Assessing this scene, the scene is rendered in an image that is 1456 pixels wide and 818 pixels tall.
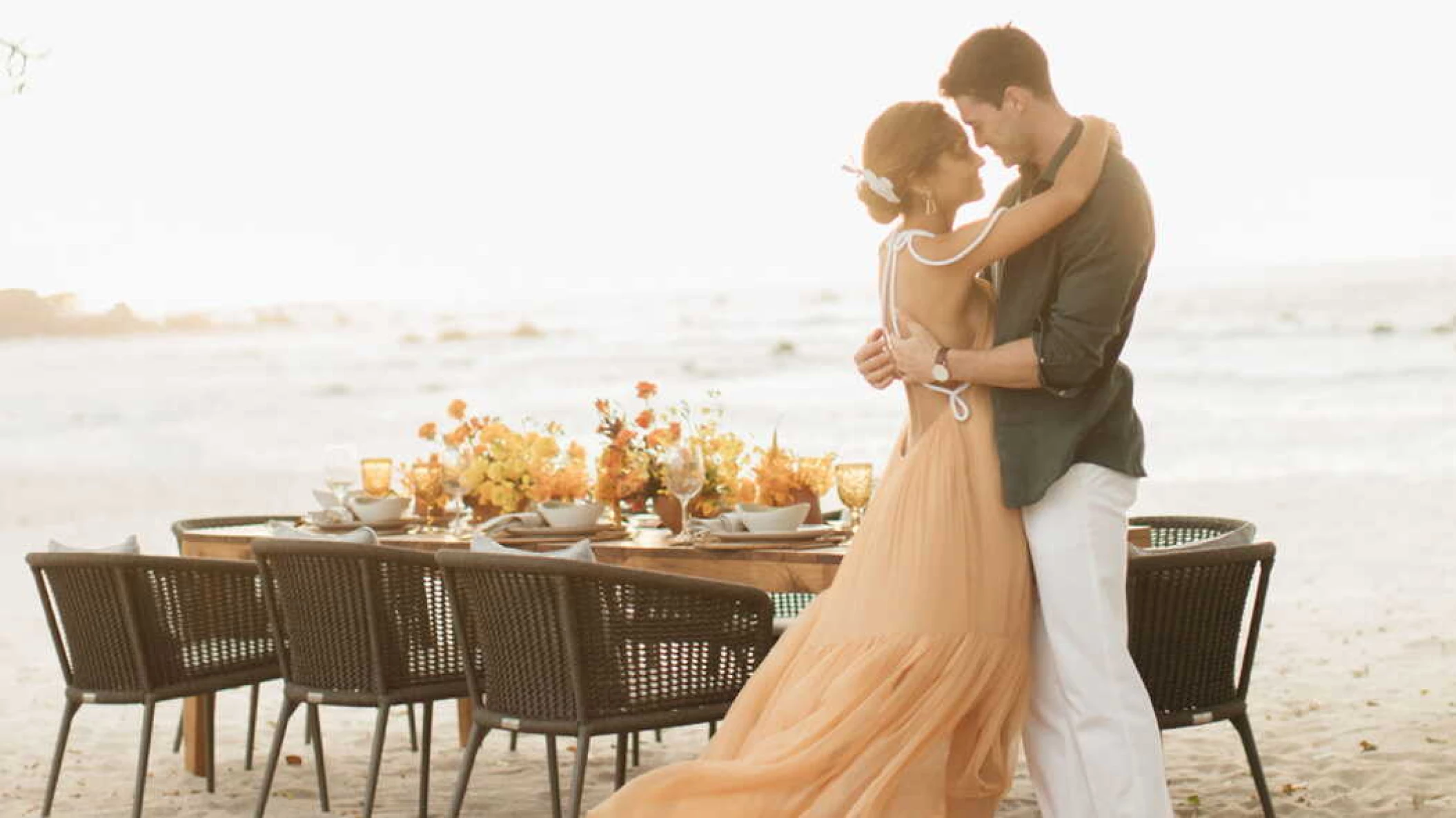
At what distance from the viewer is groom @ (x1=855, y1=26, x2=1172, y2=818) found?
315 centimetres

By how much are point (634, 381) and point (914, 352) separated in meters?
22.7

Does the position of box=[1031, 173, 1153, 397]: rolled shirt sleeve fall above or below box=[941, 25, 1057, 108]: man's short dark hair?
below

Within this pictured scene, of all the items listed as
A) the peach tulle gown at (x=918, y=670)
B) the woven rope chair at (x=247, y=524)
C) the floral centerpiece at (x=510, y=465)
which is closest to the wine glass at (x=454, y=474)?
the floral centerpiece at (x=510, y=465)

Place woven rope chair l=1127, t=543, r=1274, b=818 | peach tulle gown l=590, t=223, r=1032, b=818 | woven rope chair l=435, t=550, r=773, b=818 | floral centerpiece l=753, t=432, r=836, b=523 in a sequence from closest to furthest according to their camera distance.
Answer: peach tulle gown l=590, t=223, r=1032, b=818 → woven rope chair l=435, t=550, r=773, b=818 → woven rope chair l=1127, t=543, r=1274, b=818 → floral centerpiece l=753, t=432, r=836, b=523

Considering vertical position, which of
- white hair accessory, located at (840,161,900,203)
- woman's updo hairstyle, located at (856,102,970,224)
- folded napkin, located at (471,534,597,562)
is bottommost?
folded napkin, located at (471,534,597,562)

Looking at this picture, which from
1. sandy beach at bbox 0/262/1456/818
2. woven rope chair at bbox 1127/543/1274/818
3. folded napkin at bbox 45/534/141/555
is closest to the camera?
woven rope chair at bbox 1127/543/1274/818

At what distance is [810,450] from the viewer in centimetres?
2041

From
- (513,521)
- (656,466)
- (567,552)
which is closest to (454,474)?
(513,521)

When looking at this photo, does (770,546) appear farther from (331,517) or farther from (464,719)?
(464,719)

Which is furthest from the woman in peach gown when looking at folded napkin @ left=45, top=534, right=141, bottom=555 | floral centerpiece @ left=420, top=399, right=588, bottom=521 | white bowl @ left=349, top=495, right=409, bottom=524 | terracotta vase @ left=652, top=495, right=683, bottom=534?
white bowl @ left=349, top=495, right=409, bottom=524

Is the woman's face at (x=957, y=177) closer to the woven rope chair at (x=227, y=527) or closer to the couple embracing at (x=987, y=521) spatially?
the couple embracing at (x=987, y=521)

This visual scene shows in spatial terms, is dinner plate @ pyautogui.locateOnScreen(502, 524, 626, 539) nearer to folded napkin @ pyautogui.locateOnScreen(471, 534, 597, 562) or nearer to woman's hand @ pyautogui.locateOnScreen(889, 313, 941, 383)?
folded napkin @ pyautogui.locateOnScreen(471, 534, 597, 562)

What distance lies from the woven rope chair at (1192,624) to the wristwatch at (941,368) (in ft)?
2.85

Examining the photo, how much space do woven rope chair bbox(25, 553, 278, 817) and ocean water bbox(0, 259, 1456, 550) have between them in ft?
39.6
